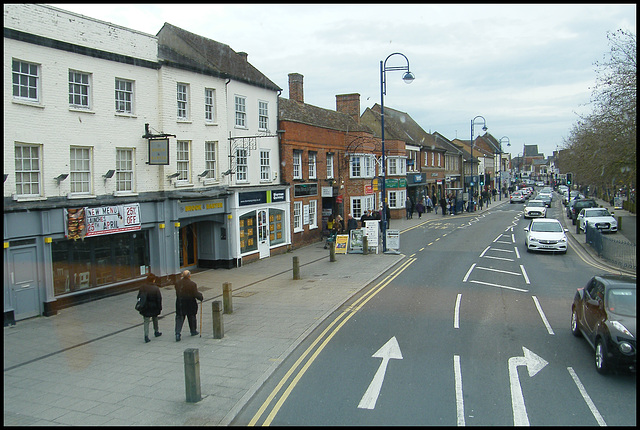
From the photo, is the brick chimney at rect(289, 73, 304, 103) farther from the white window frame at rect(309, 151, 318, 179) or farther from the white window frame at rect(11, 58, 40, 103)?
the white window frame at rect(11, 58, 40, 103)

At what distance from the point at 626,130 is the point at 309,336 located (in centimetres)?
1899

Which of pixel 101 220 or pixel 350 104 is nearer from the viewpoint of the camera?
pixel 101 220

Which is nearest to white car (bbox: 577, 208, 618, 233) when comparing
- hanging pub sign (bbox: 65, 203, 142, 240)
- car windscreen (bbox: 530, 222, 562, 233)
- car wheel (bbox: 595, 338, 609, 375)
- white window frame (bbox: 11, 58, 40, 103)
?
car windscreen (bbox: 530, 222, 562, 233)

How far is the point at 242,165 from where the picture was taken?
24.6 metres

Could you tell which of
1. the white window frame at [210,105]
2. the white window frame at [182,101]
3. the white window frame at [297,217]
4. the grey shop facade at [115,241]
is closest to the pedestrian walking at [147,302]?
the grey shop facade at [115,241]

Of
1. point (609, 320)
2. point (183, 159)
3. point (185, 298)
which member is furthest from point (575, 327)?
point (183, 159)

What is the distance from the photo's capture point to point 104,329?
13.4 meters

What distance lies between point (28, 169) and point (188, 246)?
9.02 metres

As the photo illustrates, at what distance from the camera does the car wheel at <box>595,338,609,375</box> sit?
891 cm

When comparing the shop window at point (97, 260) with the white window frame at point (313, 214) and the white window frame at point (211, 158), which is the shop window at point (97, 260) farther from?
the white window frame at point (313, 214)

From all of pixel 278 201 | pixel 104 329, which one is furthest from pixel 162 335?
pixel 278 201

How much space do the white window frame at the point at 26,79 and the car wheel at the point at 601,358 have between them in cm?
1565

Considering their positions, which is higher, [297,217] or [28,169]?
[28,169]

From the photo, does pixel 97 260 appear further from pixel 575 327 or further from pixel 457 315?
pixel 575 327
